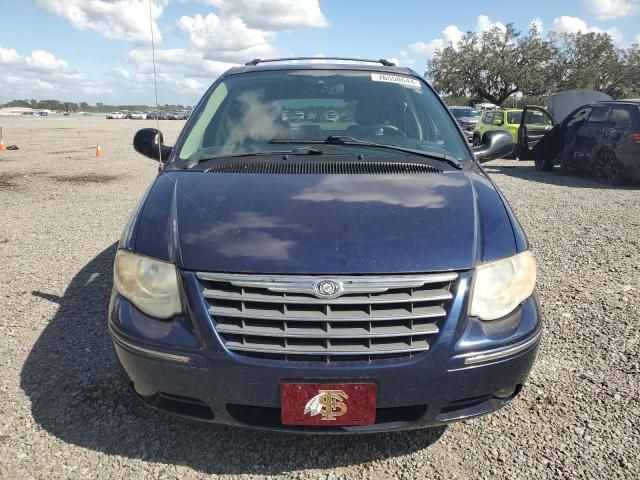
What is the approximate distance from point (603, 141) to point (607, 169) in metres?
0.56

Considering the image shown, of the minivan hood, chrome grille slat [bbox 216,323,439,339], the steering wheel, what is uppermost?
the steering wheel

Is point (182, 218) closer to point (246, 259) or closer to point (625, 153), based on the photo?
point (246, 259)

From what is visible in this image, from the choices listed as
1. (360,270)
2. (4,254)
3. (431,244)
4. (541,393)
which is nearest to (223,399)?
(360,270)

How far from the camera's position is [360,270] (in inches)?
77.2

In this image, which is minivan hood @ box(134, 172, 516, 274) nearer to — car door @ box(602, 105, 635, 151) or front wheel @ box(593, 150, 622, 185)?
car door @ box(602, 105, 635, 151)

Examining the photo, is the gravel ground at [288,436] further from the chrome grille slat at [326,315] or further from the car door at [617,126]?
the car door at [617,126]

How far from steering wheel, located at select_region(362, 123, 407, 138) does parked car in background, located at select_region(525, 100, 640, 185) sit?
8.06 metres

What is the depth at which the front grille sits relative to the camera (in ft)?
6.37

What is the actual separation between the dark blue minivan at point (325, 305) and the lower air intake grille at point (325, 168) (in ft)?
0.62

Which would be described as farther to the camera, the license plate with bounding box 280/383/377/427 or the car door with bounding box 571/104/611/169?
the car door with bounding box 571/104/611/169

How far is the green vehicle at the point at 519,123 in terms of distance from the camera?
1291cm

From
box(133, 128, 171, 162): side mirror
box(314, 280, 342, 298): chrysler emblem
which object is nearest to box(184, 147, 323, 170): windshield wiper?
box(133, 128, 171, 162): side mirror

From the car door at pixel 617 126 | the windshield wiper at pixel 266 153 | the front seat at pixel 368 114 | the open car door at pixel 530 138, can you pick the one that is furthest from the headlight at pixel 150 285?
the open car door at pixel 530 138

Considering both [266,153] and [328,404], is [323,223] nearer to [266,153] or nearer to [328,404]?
[328,404]
